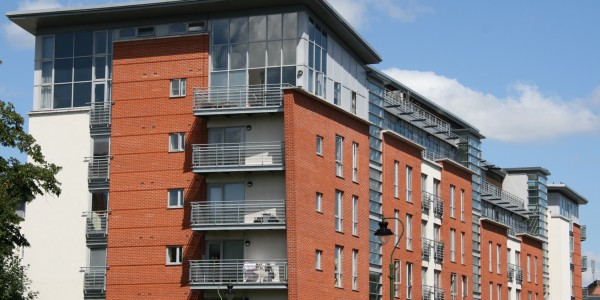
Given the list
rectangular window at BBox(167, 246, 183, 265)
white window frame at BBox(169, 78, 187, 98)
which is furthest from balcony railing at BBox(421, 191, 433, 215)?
white window frame at BBox(169, 78, 187, 98)

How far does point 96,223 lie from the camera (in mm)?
57719

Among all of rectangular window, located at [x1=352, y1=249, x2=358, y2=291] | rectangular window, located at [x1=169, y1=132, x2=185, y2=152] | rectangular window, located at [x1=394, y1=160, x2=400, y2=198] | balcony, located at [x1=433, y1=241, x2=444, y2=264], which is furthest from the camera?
balcony, located at [x1=433, y1=241, x2=444, y2=264]

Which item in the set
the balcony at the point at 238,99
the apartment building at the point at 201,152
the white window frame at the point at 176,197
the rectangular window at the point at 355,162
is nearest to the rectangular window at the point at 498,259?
the apartment building at the point at 201,152

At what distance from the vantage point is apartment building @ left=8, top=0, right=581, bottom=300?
54.8 m

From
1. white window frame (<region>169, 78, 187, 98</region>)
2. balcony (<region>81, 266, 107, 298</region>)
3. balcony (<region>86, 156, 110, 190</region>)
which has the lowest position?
balcony (<region>81, 266, 107, 298</region>)

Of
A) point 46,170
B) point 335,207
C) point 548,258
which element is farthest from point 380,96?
point 548,258

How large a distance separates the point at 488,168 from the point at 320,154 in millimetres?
39230

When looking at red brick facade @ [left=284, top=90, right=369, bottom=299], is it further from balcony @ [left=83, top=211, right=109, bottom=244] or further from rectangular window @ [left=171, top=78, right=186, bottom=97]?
balcony @ [left=83, top=211, right=109, bottom=244]

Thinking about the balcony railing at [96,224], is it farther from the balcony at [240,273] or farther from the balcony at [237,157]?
the balcony at [237,157]

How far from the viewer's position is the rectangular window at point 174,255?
184ft

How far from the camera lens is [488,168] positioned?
93.8m

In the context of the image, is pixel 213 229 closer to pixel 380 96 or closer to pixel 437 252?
pixel 380 96

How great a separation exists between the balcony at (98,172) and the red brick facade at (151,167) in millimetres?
375

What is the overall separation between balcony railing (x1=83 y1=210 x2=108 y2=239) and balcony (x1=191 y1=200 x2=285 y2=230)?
4957 mm
